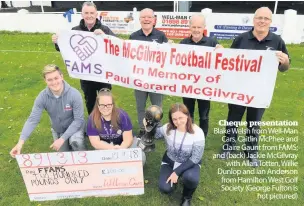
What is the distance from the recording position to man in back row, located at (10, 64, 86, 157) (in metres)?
4.21

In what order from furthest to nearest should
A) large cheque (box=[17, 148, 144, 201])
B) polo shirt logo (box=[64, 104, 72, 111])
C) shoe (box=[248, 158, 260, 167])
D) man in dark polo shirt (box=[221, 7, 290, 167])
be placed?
shoe (box=[248, 158, 260, 167]) → polo shirt logo (box=[64, 104, 72, 111]) → man in dark polo shirt (box=[221, 7, 290, 167]) → large cheque (box=[17, 148, 144, 201])

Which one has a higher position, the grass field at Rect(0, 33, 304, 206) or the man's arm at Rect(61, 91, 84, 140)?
the man's arm at Rect(61, 91, 84, 140)

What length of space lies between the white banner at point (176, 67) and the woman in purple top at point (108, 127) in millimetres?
872

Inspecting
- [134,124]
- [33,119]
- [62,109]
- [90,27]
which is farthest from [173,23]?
[33,119]

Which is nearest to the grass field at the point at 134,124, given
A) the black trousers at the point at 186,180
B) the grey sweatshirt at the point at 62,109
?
the black trousers at the point at 186,180

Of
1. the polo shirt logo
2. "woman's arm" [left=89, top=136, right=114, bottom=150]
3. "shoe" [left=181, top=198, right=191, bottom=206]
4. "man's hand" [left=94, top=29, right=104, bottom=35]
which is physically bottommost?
"shoe" [left=181, top=198, right=191, bottom=206]

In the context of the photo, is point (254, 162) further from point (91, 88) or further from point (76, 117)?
point (91, 88)

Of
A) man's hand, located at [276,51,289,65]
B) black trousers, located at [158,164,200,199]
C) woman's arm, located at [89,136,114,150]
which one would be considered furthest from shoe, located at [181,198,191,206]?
man's hand, located at [276,51,289,65]

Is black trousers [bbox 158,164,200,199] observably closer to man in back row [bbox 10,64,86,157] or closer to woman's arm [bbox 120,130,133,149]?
woman's arm [bbox 120,130,133,149]

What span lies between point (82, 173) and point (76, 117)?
873mm

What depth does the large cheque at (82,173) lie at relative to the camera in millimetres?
3863

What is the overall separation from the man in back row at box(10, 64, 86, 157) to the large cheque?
0.35 m

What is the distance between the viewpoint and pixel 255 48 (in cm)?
426

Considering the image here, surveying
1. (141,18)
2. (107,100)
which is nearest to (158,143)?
(107,100)
